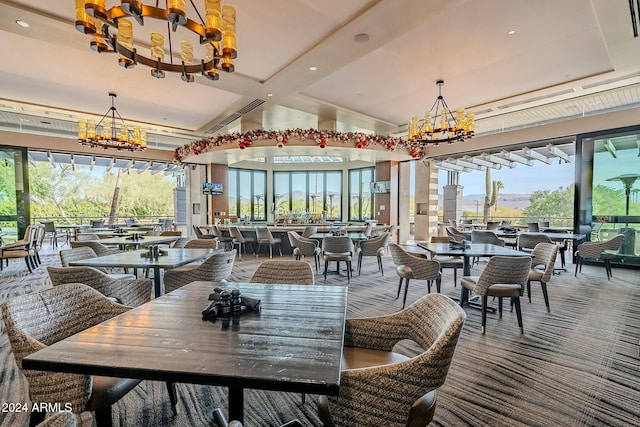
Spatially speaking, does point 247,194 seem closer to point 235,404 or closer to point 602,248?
point 602,248

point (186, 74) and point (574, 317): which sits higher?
point (186, 74)

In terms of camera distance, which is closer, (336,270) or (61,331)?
(61,331)

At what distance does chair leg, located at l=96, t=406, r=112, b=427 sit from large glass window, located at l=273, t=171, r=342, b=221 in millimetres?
11799

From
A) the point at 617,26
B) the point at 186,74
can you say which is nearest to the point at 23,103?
the point at 186,74

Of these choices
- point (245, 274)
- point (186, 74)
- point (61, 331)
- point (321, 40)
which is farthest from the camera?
point (245, 274)

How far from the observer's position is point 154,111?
7184mm

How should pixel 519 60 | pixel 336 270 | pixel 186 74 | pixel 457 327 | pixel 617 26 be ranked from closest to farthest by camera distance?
pixel 457 327 < pixel 186 74 < pixel 617 26 < pixel 519 60 < pixel 336 270

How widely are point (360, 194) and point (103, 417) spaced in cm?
1172

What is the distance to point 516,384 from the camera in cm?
232

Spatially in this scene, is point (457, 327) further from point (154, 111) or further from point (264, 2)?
point (154, 111)

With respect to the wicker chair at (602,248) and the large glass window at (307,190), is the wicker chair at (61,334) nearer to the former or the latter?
the wicker chair at (602,248)

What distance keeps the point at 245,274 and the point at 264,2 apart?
180 inches

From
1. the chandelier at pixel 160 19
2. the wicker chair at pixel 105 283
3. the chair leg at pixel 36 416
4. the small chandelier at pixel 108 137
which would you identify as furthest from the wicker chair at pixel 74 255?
the small chandelier at pixel 108 137

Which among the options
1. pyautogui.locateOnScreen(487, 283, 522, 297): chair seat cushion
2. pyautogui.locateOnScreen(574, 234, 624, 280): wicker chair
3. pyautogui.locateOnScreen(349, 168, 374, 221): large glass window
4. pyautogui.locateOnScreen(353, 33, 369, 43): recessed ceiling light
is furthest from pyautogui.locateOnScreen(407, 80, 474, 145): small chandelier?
pyautogui.locateOnScreen(349, 168, 374, 221): large glass window
